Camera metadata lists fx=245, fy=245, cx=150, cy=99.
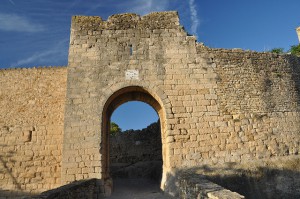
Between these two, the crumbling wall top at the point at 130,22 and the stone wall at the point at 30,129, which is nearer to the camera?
the stone wall at the point at 30,129

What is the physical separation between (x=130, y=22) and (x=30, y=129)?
5.21 meters

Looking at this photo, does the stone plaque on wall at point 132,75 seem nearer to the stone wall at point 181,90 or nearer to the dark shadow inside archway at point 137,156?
the stone wall at point 181,90

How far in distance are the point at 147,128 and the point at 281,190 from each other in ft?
25.4

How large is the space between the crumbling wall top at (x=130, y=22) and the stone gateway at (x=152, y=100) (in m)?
0.04

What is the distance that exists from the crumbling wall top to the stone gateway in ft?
0.12

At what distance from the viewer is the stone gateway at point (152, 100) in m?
7.50

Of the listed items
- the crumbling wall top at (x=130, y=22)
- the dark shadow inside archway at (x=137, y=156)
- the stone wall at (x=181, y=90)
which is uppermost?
the crumbling wall top at (x=130, y=22)

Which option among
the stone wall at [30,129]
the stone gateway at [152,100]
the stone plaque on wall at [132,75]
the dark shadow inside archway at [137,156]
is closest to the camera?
the stone gateway at [152,100]

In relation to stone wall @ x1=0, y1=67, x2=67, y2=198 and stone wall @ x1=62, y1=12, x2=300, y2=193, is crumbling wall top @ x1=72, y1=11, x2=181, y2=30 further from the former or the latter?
stone wall @ x1=0, y1=67, x2=67, y2=198

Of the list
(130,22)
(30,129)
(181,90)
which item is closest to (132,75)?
(181,90)

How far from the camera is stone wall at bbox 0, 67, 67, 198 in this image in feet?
26.3

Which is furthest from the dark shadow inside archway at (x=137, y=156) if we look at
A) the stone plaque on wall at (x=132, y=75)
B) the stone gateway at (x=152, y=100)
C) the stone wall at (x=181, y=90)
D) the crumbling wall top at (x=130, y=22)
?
the crumbling wall top at (x=130, y=22)

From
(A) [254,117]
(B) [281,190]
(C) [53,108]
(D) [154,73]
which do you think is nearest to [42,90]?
(C) [53,108]

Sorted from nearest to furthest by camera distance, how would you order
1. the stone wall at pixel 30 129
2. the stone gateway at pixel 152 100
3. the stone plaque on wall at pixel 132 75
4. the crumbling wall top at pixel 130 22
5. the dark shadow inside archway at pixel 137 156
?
1. the stone gateway at pixel 152 100
2. the stone wall at pixel 30 129
3. the stone plaque on wall at pixel 132 75
4. the crumbling wall top at pixel 130 22
5. the dark shadow inside archway at pixel 137 156
